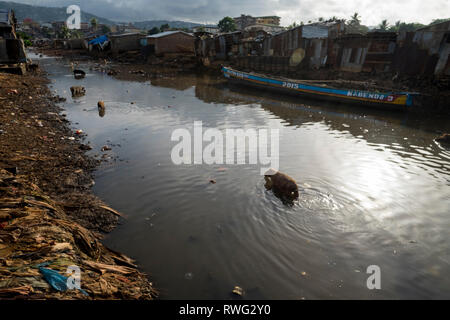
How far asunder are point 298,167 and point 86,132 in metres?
8.97

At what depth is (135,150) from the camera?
9.10 meters

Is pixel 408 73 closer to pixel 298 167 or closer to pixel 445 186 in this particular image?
pixel 445 186

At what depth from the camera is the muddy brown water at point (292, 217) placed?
165 inches

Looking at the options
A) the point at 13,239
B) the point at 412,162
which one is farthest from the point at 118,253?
the point at 412,162

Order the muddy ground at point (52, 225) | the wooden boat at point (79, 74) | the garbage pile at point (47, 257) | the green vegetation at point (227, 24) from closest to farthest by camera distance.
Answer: the garbage pile at point (47, 257), the muddy ground at point (52, 225), the wooden boat at point (79, 74), the green vegetation at point (227, 24)

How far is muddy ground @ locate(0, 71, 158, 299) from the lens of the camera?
2.77 meters

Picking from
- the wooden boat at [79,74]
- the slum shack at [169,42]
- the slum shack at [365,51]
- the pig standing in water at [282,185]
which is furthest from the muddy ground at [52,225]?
the slum shack at [169,42]

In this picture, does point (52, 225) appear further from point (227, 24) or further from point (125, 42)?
point (227, 24)

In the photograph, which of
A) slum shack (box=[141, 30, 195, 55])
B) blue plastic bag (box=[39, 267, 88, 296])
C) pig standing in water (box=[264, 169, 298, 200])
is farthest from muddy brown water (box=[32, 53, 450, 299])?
slum shack (box=[141, 30, 195, 55])

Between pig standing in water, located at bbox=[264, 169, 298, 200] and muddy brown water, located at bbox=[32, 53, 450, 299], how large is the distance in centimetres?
25

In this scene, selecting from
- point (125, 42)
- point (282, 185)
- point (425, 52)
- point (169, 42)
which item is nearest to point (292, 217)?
point (282, 185)

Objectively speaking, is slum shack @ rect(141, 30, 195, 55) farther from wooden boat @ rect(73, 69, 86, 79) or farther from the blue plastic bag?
the blue plastic bag

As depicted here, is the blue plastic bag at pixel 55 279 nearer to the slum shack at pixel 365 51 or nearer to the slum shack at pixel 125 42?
the slum shack at pixel 365 51

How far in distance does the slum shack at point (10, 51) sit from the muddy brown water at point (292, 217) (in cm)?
1333
